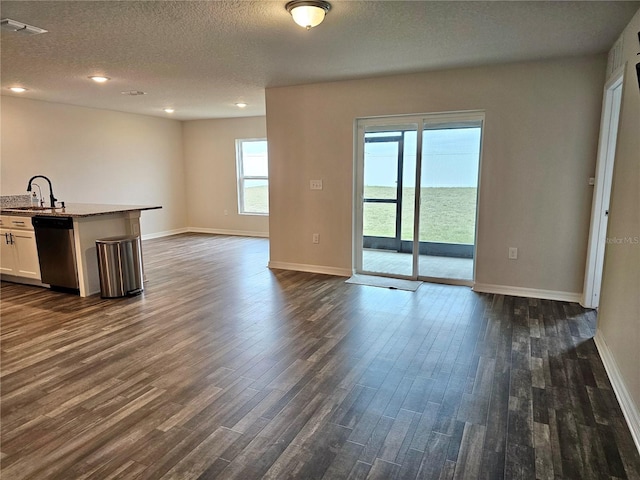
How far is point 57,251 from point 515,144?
5056mm

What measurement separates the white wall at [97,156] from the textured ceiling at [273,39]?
4.05 feet

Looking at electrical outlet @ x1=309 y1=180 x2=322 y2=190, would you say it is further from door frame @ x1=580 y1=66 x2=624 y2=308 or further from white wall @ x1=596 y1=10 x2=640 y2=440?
white wall @ x1=596 y1=10 x2=640 y2=440

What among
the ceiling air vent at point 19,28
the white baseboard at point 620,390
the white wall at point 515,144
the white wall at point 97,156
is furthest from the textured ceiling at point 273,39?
the white baseboard at point 620,390

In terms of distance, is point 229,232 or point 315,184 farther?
point 229,232

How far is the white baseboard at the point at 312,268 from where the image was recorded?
5.23 m

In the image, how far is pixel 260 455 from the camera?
1.87 metres

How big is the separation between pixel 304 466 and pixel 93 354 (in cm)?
195

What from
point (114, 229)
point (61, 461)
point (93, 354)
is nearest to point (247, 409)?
point (61, 461)

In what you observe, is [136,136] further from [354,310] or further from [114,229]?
[354,310]

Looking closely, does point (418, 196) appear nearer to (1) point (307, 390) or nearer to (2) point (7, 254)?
(1) point (307, 390)

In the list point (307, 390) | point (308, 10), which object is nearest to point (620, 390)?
point (307, 390)

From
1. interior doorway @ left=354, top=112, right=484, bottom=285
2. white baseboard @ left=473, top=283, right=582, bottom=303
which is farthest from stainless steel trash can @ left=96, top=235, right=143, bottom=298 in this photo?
white baseboard @ left=473, top=283, right=582, bottom=303

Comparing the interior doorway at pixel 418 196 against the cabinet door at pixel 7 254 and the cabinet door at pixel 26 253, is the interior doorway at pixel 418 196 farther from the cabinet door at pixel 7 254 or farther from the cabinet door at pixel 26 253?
the cabinet door at pixel 7 254

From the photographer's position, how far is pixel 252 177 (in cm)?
843
